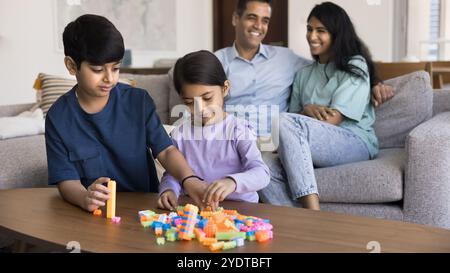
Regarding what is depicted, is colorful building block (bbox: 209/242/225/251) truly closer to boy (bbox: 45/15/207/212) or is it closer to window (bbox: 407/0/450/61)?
boy (bbox: 45/15/207/212)

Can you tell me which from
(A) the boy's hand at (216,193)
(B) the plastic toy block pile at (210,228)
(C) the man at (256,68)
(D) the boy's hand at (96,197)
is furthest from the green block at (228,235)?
(C) the man at (256,68)

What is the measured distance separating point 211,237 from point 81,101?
0.72m

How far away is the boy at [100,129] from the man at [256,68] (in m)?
0.95

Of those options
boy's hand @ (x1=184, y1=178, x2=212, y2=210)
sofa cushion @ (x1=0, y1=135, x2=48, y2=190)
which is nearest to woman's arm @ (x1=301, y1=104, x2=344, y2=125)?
boy's hand @ (x1=184, y1=178, x2=212, y2=210)

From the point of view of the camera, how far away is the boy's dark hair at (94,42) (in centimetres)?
142

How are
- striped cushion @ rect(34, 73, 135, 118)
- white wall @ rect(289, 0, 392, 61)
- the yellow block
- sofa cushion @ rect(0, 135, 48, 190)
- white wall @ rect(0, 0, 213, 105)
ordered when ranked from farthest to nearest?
1. white wall @ rect(289, 0, 392, 61)
2. white wall @ rect(0, 0, 213, 105)
3. striped cushion @ rect(34, 73, 135, 118)
4. sofa cushion @ rect(0, 135, 48, 190)
5. the yellow block

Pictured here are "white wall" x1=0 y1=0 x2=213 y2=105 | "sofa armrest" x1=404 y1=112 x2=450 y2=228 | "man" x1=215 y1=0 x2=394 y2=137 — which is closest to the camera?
"sofa armrest" x1=404 y1=112 x2=450 y2=228

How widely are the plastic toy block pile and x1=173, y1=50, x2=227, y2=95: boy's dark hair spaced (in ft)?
1.59

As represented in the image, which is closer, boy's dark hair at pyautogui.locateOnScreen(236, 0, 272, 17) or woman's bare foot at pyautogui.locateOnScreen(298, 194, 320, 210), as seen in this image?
woman's bare foot at pyautogui.locateOnScreen(298, 194, 320, 210)

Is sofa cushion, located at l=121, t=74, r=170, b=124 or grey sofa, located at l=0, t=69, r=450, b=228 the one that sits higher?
sofa cushion, located at l=121, t=74, r=170, b=124

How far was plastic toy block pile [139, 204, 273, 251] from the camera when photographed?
1040mm

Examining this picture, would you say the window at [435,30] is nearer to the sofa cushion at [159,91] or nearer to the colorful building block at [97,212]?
the sofa cushion at [159,91]

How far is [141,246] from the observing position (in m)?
1.02
